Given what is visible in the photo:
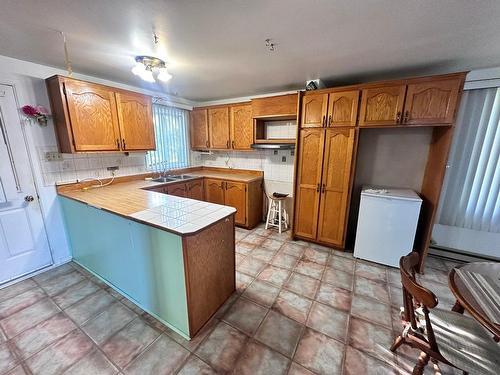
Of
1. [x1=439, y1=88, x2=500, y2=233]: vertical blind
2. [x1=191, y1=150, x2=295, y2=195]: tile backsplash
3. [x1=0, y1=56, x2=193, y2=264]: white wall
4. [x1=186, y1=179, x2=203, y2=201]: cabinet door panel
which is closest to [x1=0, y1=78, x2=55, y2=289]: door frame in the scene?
[x1=0, y1=56, x2=193, y2=264]: white wall

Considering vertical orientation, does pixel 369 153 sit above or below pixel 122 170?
above

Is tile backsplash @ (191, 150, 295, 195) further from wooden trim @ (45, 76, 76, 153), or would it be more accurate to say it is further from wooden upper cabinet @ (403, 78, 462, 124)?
wooden trim @ (45, 76, 76, 153)

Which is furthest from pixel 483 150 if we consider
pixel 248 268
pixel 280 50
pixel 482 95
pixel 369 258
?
pixel 248 268

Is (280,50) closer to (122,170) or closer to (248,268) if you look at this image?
(248,268)

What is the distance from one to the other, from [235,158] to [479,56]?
3328 millimetres

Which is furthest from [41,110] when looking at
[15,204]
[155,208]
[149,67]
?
[155,208]

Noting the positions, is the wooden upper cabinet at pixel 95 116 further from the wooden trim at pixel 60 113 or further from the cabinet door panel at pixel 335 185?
the cabinet door panel at pixel 335 185

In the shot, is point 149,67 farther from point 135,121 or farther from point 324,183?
point 324,183

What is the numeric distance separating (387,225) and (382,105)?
1391 millimetres

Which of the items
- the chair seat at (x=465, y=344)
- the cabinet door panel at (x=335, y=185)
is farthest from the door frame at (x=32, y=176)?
the chair seat at (x=465, y=344)

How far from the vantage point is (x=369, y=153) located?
289cm

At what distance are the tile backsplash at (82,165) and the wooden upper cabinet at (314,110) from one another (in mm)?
2598

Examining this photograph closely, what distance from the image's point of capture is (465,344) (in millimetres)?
1114

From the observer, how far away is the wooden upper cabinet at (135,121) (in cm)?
259
